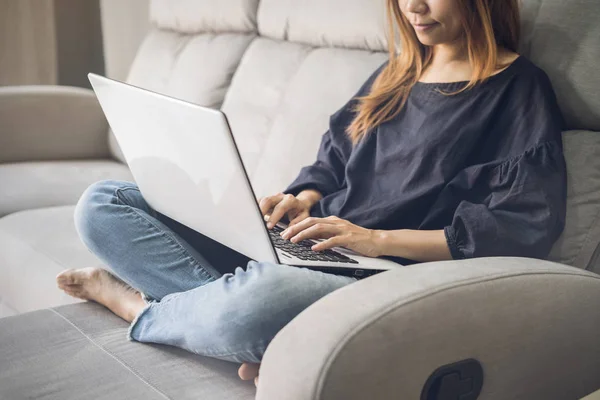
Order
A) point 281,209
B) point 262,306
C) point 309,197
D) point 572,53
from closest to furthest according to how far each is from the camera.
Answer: point 262,306
point 572,53
point 281,209
point 309,197

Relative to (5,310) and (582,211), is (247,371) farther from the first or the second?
(5,310)

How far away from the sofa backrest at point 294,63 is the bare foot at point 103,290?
506 millimetres

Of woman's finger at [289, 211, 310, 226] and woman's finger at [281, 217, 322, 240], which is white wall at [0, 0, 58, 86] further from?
woman's finger at [281, 217, 322, 240]

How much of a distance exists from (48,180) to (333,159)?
936 mm

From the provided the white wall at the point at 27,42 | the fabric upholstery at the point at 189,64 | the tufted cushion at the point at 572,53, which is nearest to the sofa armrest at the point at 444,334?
the tufted cushion at the point at 572,53

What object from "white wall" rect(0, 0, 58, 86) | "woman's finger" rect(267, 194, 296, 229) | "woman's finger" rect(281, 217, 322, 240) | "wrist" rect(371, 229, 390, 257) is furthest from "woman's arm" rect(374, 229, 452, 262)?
"white wall" rect(0, 0, 58, 86)

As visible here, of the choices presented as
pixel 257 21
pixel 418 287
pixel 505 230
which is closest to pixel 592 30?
pixel 505 230

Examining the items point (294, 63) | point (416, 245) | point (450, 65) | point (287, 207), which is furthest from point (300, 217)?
point (294, 63)

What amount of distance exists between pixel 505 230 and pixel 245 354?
1.40 feet

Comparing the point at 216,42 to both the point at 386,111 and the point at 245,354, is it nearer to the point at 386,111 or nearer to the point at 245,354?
the point at 386,111

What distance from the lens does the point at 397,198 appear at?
137 centimetres

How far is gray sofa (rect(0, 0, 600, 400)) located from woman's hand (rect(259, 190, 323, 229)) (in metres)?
0.25

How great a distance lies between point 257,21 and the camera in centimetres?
214

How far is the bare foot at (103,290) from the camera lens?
1.37 metres
